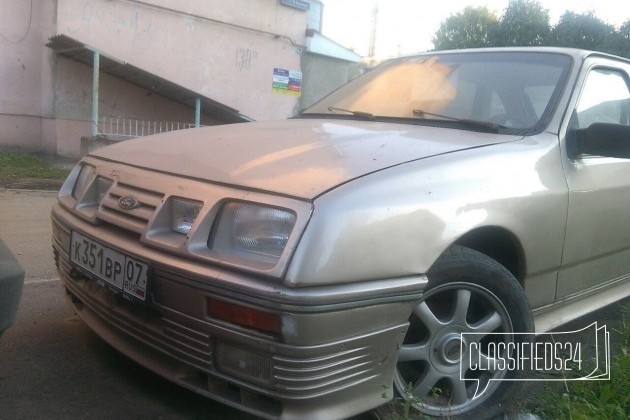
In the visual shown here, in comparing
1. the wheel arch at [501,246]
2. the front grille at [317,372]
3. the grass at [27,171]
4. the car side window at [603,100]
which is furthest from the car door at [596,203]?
the grass at [27,171]

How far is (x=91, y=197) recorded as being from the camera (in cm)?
258

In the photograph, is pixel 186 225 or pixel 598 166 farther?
pixel 598 166

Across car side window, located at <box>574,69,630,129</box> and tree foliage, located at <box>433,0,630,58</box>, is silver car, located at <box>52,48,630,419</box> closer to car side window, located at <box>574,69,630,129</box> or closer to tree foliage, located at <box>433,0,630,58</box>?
car side window, located at <box>574,69,630,129</box>

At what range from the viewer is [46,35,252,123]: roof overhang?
1080cm

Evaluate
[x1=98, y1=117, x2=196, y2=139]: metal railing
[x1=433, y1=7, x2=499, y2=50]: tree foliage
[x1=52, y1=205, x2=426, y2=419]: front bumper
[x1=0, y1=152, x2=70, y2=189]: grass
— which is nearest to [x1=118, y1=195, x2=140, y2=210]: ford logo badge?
[x1=52, y1=205, x2=426, y2=419]: front bumper

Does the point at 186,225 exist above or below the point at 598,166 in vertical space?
below

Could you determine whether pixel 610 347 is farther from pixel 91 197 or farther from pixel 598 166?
pixel 91 197

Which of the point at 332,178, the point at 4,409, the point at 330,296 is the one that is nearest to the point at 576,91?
the point at 332,178

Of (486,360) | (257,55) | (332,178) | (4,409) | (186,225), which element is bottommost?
(4,409)

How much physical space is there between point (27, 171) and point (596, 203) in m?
9.36

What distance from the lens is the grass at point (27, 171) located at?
8.93 m

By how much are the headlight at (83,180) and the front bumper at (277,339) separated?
23.4 inches

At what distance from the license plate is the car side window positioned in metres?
2.21

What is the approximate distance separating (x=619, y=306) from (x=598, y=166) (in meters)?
1.49
